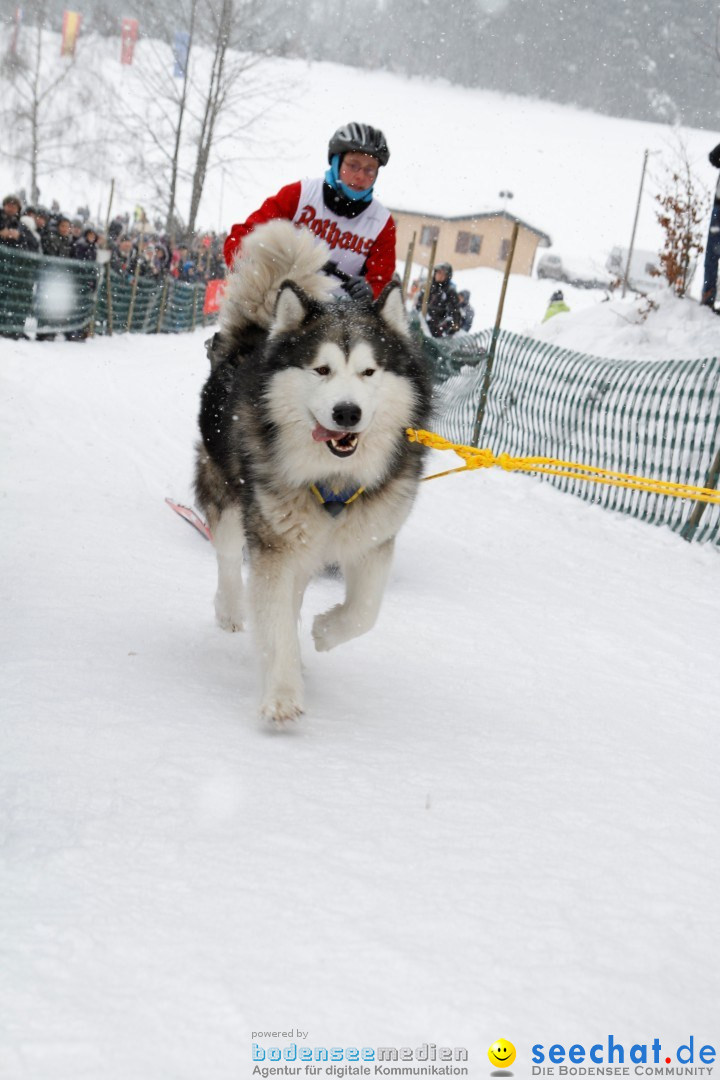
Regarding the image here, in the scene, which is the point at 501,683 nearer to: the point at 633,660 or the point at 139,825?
the point at 633,660

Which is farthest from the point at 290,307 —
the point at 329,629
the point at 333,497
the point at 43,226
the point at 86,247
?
the point at 86,247

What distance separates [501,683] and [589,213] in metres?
68.5

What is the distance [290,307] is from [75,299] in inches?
504

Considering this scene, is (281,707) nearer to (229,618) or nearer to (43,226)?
(229,618)

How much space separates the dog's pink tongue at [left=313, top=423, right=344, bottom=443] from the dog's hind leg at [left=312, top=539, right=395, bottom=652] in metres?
0.41

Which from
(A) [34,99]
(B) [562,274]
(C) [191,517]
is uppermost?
(A) [34,99]

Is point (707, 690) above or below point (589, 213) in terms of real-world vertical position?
below

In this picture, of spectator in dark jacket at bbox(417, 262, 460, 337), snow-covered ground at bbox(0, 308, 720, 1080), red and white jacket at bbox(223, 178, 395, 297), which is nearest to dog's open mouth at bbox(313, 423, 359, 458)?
snow-covered ground at bbox(0, 308, 720, 1080)

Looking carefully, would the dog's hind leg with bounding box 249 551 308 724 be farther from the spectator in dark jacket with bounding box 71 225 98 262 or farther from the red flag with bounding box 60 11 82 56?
the red flag with bounding box 60 11 82 56

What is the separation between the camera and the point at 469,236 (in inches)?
2394

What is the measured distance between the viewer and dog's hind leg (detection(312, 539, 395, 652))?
117 inches

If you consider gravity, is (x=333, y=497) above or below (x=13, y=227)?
below

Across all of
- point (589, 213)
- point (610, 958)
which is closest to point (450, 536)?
point (610, 958)

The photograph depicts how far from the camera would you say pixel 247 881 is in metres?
1.81
